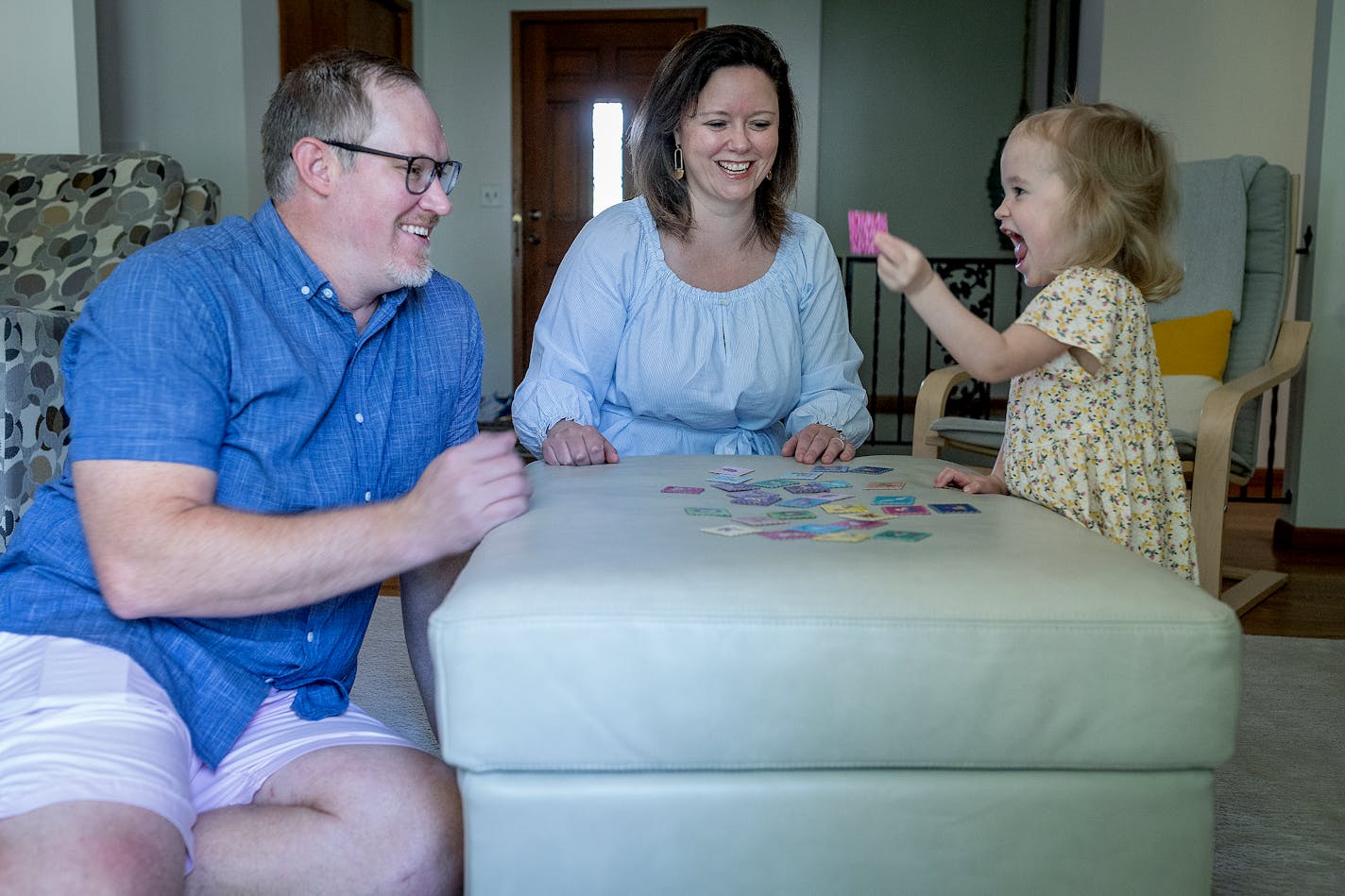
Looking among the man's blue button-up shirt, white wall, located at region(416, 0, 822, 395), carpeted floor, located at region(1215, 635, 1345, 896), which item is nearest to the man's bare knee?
the man's blue button-up shirt

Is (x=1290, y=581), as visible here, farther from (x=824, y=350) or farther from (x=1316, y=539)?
(x=824, y=350)

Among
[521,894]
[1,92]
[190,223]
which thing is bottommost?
[521,894]

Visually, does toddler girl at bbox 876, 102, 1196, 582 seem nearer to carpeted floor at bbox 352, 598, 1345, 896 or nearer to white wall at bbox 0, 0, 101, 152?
carpeted floor at bbox 352, 598, 1345, 896

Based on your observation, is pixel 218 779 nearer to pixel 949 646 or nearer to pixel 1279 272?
pixel 949 646

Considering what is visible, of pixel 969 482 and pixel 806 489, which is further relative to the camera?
pixel 969 482

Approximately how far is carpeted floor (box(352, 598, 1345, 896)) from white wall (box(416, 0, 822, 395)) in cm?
447

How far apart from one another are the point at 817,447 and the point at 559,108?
5636 millimetres

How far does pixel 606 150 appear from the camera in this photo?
7.04m

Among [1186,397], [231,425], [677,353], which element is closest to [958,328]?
[677,353]

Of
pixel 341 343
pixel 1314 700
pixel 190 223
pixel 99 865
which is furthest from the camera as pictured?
pixel 190 223

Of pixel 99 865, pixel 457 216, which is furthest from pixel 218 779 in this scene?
pixel 457 216

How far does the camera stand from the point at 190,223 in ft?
11.1

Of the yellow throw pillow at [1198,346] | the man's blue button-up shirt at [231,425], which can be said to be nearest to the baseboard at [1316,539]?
the yellow throw pillow at [1198,346]

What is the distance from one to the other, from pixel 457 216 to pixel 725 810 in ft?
20.9
